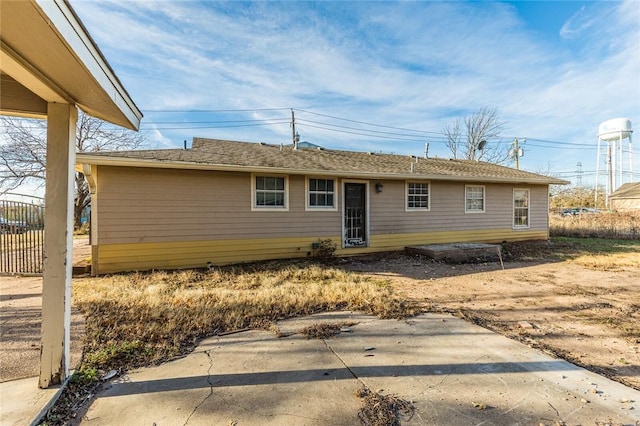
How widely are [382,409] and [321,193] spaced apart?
24.0 feet

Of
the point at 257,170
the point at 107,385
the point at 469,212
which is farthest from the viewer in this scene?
the point at 469,212

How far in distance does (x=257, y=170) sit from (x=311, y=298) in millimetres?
4156

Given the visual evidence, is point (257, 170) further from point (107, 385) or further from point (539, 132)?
point (539, 132)

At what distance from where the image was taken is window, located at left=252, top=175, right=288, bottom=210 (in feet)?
27.4

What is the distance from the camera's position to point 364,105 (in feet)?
61.7

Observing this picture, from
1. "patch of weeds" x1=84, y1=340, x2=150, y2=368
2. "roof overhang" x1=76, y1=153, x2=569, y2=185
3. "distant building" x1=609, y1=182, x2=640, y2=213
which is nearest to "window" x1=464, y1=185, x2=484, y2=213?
"roof overhang" x1=76, y1=153, x2=569, y2=185

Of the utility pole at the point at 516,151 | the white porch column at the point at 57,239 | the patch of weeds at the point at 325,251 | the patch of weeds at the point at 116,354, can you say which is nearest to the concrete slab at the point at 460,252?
the patch of weeds at the point at 325,251

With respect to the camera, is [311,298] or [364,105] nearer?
[311,298]

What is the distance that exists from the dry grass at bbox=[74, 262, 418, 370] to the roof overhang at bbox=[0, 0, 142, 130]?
2.32 meters

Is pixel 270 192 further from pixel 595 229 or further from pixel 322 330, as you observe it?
pixel 595 229

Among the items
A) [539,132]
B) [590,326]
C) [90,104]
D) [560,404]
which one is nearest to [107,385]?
[90,104]

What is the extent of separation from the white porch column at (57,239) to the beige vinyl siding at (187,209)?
17.3 feet

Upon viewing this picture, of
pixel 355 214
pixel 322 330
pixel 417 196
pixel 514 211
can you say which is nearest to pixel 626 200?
pixel 514 211

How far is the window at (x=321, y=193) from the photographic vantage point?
29.5 ft
